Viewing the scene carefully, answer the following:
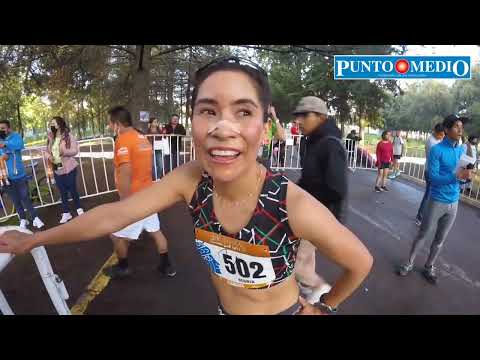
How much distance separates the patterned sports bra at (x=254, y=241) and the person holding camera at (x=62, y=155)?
181 inches

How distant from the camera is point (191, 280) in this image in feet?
11.3

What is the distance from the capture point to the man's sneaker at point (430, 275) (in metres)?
3.57

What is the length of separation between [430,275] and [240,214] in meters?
3.37

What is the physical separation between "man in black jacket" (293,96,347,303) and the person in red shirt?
17.9 feet

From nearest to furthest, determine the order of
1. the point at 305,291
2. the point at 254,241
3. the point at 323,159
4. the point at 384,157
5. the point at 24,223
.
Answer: the point at 254,241 < the point at 305,291 < the point at 323,159 < the point at 24,223 < the point at 384,157

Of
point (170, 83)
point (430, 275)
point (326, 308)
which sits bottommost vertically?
point (430, 275)

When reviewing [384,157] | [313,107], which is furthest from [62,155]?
[384,157]

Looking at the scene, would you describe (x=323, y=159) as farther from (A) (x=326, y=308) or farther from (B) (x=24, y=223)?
(B) (x=24, y=223)

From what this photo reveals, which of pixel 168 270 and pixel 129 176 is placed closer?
pixel 129 176

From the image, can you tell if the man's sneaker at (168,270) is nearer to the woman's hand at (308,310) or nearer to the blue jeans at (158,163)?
the woman's hand at (308,310)

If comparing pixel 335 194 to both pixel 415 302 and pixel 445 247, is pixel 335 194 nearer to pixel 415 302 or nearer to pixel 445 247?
pixel 415 302

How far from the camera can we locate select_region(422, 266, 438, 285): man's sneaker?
3.57 meters

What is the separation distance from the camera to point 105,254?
13.3 feet

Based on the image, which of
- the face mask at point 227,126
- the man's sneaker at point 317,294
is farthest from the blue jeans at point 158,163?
the face mask at point 227,126
